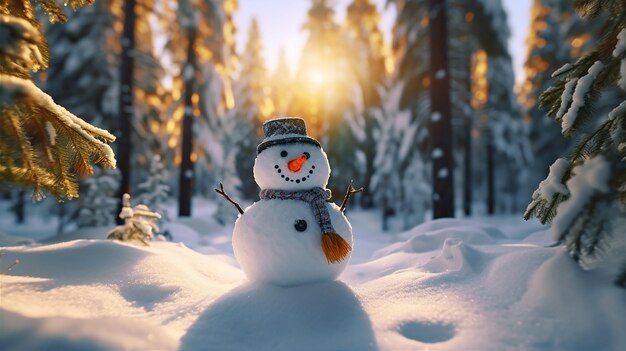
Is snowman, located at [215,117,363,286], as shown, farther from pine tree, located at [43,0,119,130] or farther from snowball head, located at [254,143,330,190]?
pine tree, located at [43,0,119,130]

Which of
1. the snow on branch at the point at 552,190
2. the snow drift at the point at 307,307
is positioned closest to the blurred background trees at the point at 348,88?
the snow on branch at the point at 552,190

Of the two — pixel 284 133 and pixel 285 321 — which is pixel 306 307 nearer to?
pixel 285 321

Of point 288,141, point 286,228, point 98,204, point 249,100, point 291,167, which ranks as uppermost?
point 249,100

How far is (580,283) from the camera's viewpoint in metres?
2.74

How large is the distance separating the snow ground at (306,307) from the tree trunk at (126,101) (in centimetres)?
690

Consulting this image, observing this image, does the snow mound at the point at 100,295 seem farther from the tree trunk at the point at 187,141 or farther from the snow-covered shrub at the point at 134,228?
the tree trunk at the point at 187,141

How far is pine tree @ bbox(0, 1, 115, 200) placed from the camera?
2.22 m

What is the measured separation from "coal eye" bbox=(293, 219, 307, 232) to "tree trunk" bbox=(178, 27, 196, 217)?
11.0 metres

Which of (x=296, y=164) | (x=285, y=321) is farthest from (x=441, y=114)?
(x=285, y=321)

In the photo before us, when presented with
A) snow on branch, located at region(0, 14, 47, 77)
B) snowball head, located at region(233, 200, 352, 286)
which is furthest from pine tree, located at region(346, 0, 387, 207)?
snow on branch, located at region(0, 14, 47, 77)

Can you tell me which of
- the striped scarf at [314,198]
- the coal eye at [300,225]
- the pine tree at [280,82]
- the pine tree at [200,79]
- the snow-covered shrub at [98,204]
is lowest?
the snow-covered shrub at [98,204]

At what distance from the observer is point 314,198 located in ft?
12.5

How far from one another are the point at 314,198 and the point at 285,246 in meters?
0.59

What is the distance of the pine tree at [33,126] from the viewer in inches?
87.4
